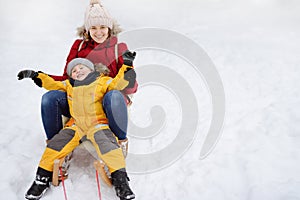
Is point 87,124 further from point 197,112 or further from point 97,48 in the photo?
point 197,112

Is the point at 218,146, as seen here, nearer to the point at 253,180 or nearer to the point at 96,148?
the point at 253,180

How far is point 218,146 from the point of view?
2387 millimetres

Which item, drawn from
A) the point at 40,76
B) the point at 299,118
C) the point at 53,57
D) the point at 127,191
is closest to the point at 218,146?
the point at 299,118

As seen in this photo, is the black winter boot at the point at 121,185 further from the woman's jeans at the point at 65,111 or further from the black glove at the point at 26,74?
the black glove at the point at 26,74

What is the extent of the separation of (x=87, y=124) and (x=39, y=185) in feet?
1.59

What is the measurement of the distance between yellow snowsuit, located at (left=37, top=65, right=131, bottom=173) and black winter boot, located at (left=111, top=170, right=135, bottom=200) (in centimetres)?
4

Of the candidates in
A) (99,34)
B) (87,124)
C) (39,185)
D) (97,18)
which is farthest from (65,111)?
(97,18)

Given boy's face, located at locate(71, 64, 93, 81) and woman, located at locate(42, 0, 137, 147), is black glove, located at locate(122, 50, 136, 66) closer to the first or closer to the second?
woman, located at locate(42, 0, 137, 147)

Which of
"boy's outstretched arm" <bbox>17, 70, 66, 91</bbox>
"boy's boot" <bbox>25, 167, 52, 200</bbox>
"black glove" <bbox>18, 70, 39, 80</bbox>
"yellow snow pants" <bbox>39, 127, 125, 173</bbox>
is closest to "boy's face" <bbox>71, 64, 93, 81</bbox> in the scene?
"boy's outstretched arm" <bbox>17, 70, 66, 91</bbox>

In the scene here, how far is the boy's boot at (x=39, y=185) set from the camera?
5.40ft

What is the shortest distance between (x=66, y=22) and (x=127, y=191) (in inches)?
204

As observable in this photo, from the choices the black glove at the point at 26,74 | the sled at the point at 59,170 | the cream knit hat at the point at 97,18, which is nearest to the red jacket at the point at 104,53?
the cream knit hat at the point at 97,18

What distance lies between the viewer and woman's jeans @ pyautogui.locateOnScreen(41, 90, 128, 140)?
6.03 ft

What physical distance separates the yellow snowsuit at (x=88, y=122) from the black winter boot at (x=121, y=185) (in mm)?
38
